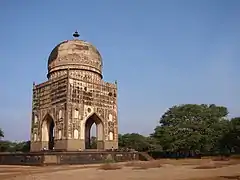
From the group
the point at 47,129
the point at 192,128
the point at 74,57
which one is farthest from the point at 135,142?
the point at 74,57

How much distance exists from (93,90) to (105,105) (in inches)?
101

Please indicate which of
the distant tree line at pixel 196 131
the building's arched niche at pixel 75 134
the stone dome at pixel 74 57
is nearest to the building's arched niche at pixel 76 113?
the building's arched niche at pixel 75 134

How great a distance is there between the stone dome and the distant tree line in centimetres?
1191

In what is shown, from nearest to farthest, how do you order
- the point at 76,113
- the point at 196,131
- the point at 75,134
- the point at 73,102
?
the point at 75,134
the point at 73,102
the point at 76,113
the point at 196,131

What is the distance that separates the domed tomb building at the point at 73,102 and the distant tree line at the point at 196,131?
213 inches

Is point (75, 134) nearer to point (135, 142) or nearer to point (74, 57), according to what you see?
point (74, 57)

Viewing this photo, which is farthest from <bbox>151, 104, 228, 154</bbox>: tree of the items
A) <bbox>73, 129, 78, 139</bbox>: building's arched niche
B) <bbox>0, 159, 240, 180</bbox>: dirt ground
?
<bbox>0, 159, 240, 180</bbox>: dirt ground

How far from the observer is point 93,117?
123ft

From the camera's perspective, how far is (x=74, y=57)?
37844 millimetres

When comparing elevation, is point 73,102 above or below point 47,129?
above

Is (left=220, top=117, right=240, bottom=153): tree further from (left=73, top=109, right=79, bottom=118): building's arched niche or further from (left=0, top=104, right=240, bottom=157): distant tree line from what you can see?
(left=73, top=109, right=79, bottom=118): building's arched niche

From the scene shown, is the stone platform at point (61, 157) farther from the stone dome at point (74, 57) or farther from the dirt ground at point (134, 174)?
the stone dome at point (74, 57)

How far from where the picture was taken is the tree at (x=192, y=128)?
36.2 m

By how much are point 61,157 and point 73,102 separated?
8.91 metres
